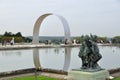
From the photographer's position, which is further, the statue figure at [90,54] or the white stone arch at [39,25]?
the white stone arch at [39,25]

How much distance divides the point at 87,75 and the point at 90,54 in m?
0.71

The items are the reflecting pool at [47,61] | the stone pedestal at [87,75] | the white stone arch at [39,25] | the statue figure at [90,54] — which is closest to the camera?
the stone pedestal at [87,75]

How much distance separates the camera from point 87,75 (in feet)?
27.5

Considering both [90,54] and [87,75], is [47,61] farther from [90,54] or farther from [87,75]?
[87,75]

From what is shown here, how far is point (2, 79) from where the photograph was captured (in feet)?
29.5

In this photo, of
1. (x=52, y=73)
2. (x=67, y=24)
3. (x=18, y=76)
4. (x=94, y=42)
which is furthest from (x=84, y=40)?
(x=67, y=24)

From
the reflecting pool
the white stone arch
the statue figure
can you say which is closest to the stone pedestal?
the statue figure

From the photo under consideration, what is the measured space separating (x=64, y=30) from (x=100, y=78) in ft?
92.7

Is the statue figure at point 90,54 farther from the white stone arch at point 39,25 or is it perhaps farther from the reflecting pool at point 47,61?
the white stone arch at point 39,25

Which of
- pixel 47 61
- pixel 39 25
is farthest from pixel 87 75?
pixel 39 25

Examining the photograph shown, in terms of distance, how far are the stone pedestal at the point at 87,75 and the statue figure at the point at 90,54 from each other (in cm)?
21

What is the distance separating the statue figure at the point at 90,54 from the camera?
8.73 metres

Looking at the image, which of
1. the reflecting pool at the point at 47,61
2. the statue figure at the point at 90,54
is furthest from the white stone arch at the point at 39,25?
the statue figure at the point at 90,54

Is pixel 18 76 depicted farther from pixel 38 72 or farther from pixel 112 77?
pixel 112 77
